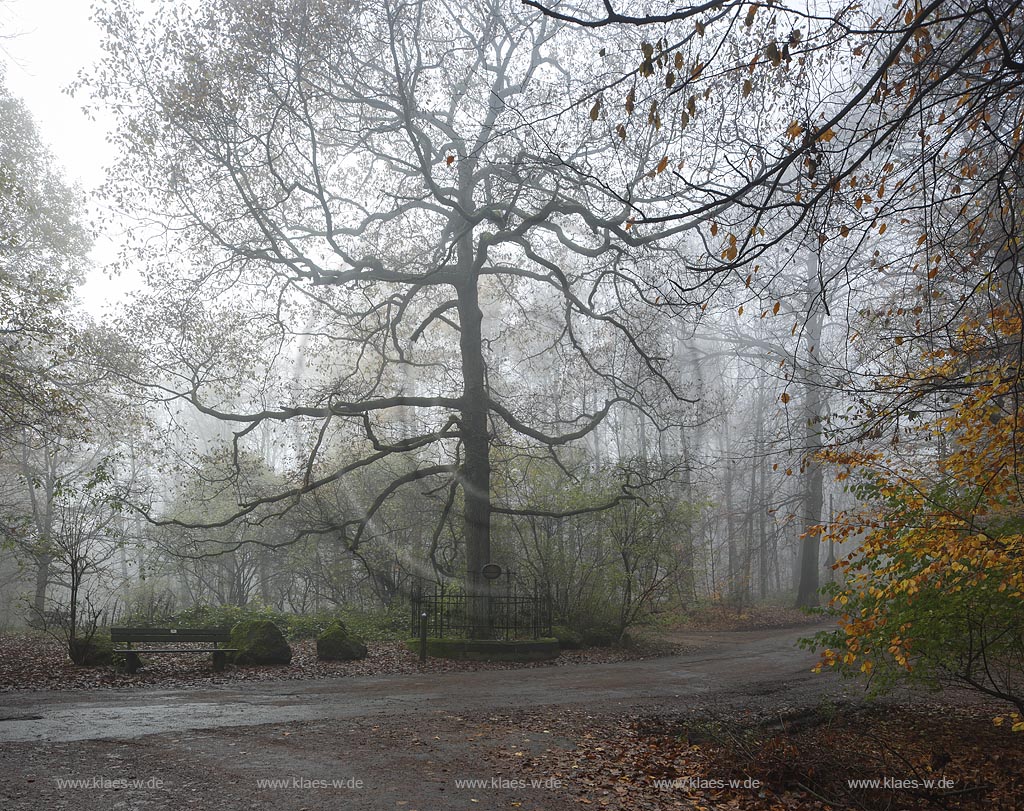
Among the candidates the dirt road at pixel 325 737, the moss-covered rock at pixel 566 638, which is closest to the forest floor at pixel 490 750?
the dirt road at pixel 325 737

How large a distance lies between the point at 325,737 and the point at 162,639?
6.64m

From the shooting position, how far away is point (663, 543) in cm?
1734

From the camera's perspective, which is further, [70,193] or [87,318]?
[70,193]

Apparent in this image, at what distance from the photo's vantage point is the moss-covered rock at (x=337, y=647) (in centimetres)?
1281

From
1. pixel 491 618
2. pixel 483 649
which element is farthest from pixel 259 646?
pixel 491 618

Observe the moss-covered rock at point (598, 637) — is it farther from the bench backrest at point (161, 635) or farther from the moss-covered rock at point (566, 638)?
the bench backrest at point (161, 635)

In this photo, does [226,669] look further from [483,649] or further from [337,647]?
[483,649]

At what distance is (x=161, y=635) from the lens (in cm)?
1175

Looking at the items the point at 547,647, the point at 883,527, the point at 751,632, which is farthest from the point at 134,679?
the point at 751,632

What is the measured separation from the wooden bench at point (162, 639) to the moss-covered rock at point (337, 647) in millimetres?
1578

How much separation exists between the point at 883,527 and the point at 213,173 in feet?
43.2

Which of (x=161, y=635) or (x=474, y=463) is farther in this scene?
(x=474, y=463)

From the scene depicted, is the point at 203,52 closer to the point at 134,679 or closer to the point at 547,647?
the point at 134,679

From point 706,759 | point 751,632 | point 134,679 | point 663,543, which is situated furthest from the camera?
point 751,632
